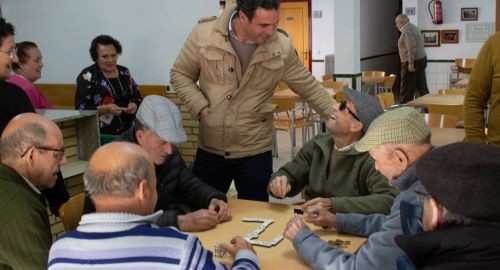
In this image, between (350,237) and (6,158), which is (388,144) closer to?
(350,237)

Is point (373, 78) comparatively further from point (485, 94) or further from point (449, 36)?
point (485, 94)

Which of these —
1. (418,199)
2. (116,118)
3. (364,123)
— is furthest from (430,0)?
(418,199)

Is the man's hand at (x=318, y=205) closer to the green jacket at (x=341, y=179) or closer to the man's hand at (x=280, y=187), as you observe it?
the green jacket at (x=341, y=179)

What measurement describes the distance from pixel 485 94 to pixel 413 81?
782 centimetres

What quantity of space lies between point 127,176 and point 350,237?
46.0 inches

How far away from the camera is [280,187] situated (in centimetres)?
296

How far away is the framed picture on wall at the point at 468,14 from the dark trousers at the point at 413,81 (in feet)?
4.54

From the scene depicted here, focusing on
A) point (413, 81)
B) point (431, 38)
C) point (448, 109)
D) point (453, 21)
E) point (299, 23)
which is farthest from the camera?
point (299, 23)

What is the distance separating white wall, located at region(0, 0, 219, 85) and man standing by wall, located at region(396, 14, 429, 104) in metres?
6.35

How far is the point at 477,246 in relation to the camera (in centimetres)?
131

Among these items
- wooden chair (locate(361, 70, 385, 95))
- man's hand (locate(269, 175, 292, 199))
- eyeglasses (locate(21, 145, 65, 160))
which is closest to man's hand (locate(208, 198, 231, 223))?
man's hand (locate(269, 175, 292, 199))

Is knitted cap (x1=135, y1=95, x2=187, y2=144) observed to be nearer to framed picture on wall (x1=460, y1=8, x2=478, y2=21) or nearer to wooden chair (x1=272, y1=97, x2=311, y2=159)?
wooden chair (x1=272, y1=97, x2=311, y2=159)

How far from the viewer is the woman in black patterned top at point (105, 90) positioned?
4863mm

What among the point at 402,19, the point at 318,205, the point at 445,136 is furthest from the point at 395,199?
the point at 402,19
